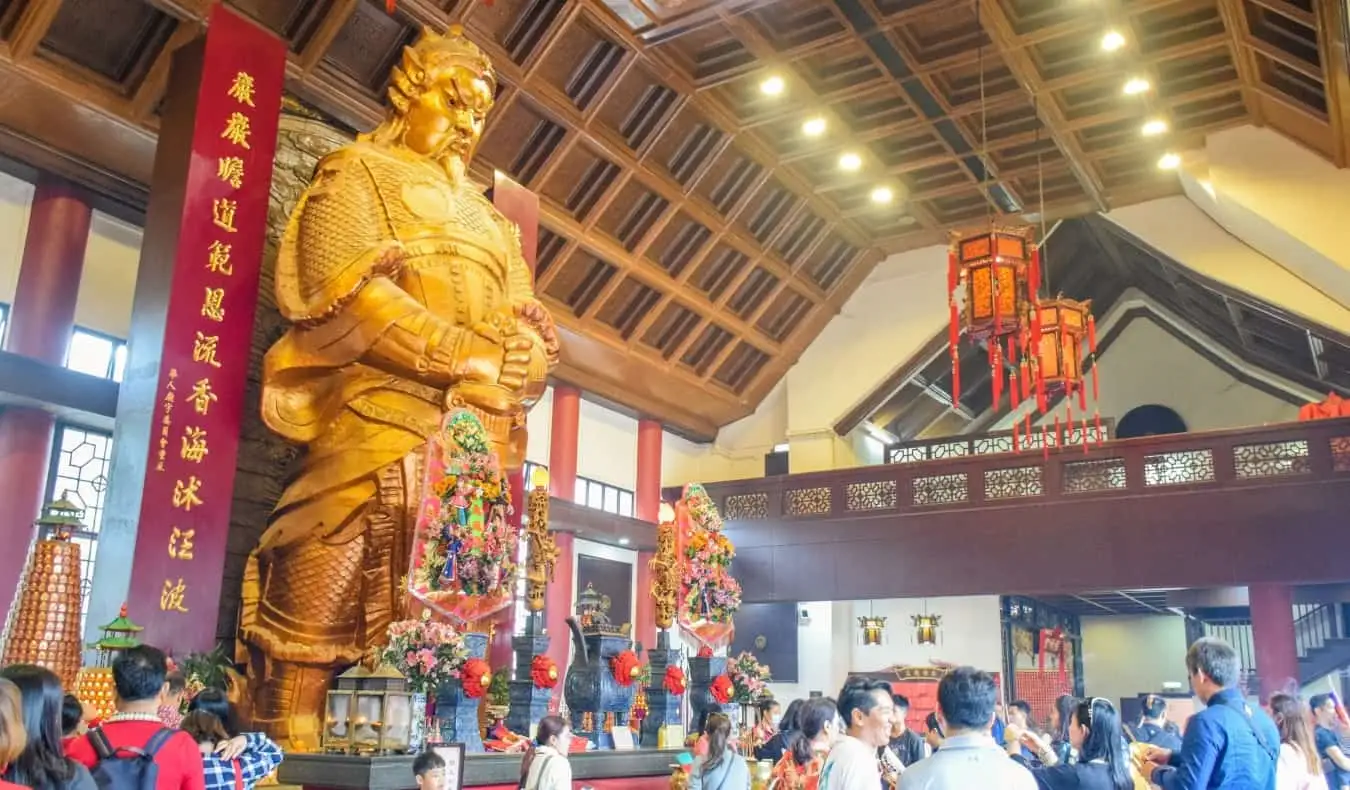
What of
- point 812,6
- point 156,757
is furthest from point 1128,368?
point 156,757

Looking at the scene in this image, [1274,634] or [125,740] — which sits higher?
[1274,634]

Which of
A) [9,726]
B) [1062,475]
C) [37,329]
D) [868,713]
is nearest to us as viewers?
[9,726]

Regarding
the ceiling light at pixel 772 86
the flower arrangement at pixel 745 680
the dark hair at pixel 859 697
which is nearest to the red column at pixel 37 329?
the flower arrangement at pixel 745 680

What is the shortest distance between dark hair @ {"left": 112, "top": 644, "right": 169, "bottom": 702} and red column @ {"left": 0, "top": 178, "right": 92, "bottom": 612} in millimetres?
3876

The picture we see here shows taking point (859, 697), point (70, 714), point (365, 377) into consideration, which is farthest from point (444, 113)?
point (70, 714)

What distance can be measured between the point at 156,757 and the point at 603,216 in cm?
703

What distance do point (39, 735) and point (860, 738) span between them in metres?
1.81

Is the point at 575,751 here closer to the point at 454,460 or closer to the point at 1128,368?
the point at 454,460

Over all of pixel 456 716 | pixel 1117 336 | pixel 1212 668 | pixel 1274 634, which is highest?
pixel 1117 336

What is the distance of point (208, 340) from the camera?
16.2ft

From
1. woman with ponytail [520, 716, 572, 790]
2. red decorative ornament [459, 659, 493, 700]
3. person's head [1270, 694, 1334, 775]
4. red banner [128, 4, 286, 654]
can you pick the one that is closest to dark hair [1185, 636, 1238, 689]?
person's head [1270, 694, 1334, 775]

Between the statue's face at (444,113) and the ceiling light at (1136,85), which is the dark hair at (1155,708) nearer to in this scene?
the statue's face at (444,113)

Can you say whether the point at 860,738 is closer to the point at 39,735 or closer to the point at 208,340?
the point at 39,735

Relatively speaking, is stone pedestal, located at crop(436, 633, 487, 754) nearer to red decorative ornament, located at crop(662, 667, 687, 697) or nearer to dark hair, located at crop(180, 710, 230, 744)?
red decorative ornament, located at crop(662, 667, 687, 697)
